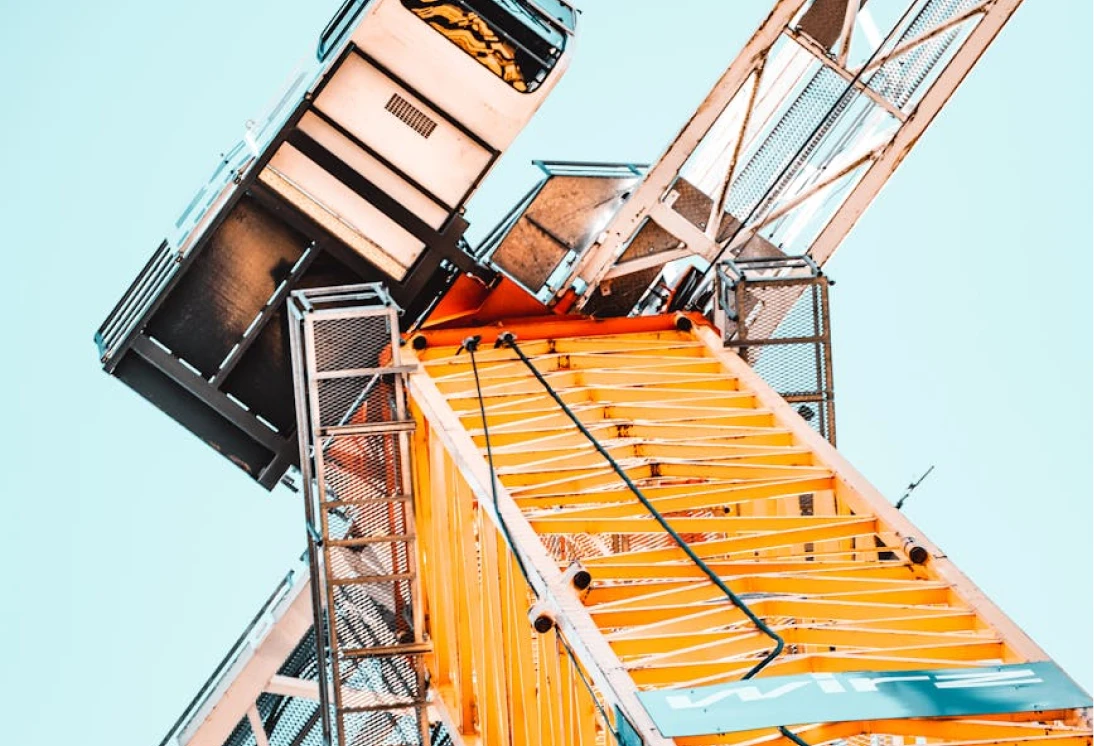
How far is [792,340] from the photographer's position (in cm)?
3534

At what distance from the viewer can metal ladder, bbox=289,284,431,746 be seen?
33.9m

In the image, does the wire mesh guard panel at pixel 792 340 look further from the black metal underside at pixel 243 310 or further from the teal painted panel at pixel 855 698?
the teal painted panel at pixel 855 698

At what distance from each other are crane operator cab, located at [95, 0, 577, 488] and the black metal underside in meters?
0.02

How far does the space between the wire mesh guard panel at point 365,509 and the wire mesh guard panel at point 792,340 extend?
5.01 meters

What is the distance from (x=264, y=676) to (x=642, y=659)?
1845 cm

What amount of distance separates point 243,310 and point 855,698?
17.5 m

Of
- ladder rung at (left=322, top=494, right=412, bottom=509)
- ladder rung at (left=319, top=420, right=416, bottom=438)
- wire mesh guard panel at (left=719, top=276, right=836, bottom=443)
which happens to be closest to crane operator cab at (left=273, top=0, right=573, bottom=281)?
wire mesh guard panel at (left=719, top=276, right=836, bottom=443)

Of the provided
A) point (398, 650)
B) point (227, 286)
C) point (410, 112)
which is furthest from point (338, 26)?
point (398, 650)

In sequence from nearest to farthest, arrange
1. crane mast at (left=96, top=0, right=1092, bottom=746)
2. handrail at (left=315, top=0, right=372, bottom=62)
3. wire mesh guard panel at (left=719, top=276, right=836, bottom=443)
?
crane mast at (left=96, top=0, right=1092, bottom=746)
wire mesh guard panel at (left=719, top=276, right=836, bottom=443)
handrail at (left=315, top=0, right=372, bottom=62)

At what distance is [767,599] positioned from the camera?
26328 millimetres

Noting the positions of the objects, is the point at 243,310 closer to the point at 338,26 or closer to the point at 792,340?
the point at 338,26

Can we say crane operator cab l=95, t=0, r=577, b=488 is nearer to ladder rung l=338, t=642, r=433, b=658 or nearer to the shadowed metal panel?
the shadowed metal panel

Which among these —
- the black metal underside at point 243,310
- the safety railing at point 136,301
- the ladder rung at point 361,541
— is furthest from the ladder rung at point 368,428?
the safety railing at point 136,301

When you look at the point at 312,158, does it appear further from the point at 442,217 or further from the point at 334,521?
the point at 334,521
